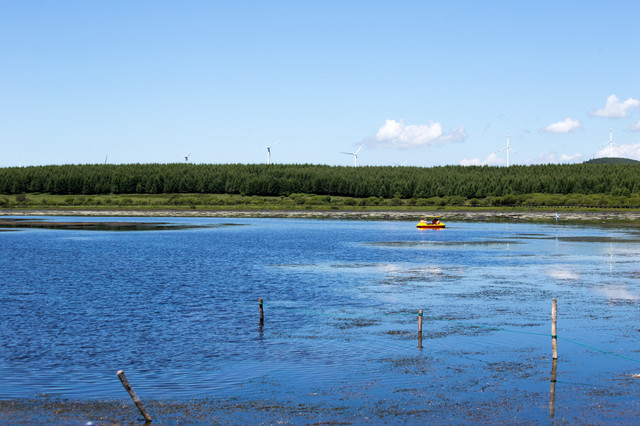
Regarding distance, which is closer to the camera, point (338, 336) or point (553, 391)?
point (553, 391)

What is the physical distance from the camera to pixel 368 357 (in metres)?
28.5

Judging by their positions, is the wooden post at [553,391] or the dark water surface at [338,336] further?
the dark water surface at [338,336]

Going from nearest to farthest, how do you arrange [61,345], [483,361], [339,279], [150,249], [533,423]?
[533,423], [483,361], [61,345], [339,279], [150,249]

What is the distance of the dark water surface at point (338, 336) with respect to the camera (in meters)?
23.2

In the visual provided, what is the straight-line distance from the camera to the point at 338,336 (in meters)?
32.7

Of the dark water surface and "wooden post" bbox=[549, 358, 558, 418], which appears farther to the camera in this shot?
the dark water surface

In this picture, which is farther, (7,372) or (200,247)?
(200,247)

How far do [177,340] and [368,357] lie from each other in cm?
909

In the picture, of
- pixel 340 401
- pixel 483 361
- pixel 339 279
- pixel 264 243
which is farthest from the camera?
pixel 264 243

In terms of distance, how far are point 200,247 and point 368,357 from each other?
69857 mm

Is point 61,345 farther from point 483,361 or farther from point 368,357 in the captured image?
point 483,361

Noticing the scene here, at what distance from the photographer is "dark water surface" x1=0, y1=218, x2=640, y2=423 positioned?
23234 millimetres

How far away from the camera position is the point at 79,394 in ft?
76.3

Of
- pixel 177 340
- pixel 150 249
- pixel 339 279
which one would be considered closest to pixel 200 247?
pixel 150 249
